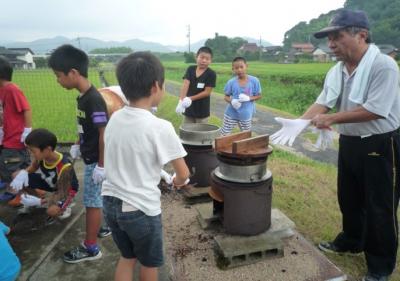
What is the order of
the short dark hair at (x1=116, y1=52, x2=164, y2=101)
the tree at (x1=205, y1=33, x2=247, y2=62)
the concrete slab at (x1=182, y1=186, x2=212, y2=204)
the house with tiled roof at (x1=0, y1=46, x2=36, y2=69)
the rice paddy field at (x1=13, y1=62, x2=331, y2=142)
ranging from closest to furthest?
the short dark hair at (x1=116, y1=52, x2=164, y2=101) → the concrete slab at (x1=182, y1=186, x2=212, y2=204) → the rice paddy field at (x1=13, y1=62, x2=331, y2=142) → the house with tiled roof at (x1=0, y1=46, x2=36, y2=69) → the tree at (x1=205, y1=33, x2=247, y2=62)

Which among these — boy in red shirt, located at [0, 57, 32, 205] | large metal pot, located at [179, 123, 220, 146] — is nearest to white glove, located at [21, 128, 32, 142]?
boy in red shirt, located at [0, 57, 32, 205]

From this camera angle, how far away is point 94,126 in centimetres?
276

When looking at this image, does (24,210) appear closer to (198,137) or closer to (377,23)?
(198,137)

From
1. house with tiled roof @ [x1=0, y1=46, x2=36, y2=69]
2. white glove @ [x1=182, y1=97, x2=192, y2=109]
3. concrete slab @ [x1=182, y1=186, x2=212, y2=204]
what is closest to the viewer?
concrete slab @ [x1=182, y1=186, x2=212, y2=204]

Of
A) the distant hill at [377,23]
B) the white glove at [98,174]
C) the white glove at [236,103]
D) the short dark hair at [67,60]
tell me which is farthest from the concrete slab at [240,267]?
the distant hill at [377,23]

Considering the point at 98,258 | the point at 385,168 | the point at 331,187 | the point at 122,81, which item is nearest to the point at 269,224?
the point at 385,168

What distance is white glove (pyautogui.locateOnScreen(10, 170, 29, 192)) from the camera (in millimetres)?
3607

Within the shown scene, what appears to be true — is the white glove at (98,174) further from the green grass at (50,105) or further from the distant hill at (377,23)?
the distant hill at (377,23)

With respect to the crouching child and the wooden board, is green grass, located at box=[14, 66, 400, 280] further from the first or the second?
the crouching child

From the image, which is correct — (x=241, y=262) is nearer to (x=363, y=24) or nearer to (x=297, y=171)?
(x=363, y=24)

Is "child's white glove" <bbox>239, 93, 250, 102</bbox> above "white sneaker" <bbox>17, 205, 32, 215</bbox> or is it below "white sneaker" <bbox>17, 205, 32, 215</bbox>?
above

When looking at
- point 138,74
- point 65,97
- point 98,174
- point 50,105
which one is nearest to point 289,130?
point 138,74

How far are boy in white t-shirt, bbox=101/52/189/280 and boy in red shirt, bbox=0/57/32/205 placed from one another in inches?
102

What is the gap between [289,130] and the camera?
2.85 metres
